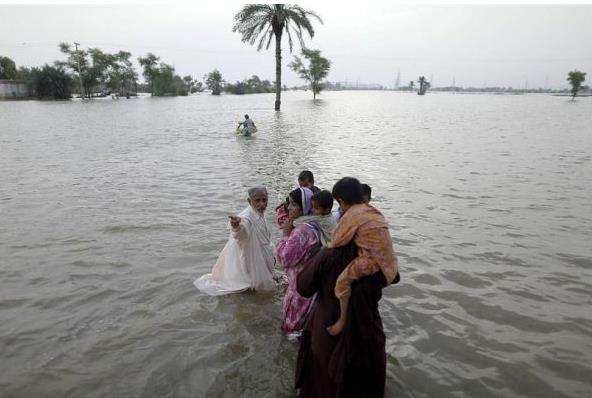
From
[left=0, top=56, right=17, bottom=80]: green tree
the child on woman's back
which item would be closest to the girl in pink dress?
the child on woman's back

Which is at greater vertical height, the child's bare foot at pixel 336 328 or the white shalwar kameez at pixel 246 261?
the child's bare foot at pixel 336 328

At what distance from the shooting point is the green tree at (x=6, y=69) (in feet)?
220

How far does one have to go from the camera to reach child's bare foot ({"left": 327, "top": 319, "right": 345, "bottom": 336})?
254 centimetres

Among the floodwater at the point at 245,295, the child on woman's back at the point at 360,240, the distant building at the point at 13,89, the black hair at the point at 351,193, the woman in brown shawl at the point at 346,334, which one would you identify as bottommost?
the floodwater at the point at 245,295

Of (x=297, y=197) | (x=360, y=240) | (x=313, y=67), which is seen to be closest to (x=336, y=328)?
(x=360, y=240)

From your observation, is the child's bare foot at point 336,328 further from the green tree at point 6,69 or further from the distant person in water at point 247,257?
the green tree at point 6,69

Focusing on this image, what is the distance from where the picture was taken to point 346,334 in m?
2.56

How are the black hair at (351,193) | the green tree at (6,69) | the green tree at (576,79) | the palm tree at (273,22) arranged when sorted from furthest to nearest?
the green tree at (6,69) < the green tree at (576,79) < the palm tree at (273,22) < the black hair at (351,193)

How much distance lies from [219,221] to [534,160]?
423 inches

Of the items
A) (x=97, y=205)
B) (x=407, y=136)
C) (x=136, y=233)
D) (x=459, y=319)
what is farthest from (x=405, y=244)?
(x=407, y=136)

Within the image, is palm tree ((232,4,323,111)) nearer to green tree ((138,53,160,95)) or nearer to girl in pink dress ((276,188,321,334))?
girl in pink dress ((276,188,321,334))

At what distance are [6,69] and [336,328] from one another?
8283 centimetres

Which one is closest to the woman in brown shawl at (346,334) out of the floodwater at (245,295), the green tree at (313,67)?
the floodwater at (245,295)

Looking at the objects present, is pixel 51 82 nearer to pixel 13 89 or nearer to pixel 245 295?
pixel 13 89
